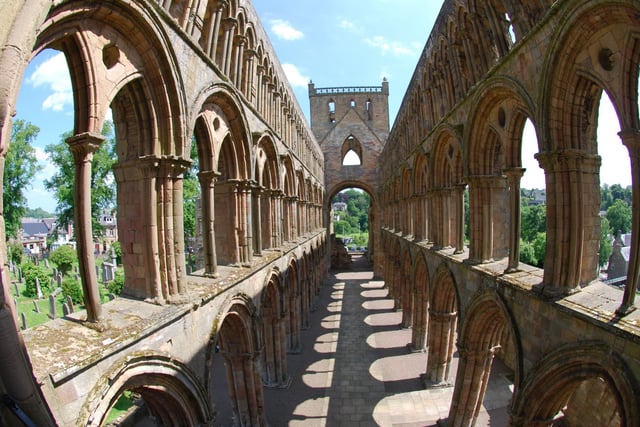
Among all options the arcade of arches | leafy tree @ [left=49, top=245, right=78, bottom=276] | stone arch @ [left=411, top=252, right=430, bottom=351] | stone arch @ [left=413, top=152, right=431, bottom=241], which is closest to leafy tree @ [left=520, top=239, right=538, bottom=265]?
stone arch @ [left=413, top=152, right=431, bottom=241]

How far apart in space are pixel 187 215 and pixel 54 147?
10.2 metres

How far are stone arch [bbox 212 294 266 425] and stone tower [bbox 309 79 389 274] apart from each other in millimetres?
23847

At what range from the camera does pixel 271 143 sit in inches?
537

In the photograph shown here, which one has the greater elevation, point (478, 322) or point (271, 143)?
point (271, 143)

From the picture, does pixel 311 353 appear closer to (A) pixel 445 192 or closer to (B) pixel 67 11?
(A) pixel 445 192

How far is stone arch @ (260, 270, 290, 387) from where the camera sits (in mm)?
13352

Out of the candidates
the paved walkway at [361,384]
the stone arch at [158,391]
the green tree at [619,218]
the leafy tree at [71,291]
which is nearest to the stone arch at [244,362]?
the paved walkway at [361,384]

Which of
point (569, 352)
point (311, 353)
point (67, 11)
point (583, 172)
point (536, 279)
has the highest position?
point (67, 11)

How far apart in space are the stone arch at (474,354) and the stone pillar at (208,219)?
5.98 metres

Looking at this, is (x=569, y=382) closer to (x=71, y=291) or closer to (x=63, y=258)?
(x=71, y=291)

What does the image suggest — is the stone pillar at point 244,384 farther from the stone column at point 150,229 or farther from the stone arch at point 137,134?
the stone column at point 150,229

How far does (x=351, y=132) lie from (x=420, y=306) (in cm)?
2087

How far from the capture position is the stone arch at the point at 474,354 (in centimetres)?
948

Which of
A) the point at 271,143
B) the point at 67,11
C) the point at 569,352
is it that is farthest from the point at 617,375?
the point at 271,143
